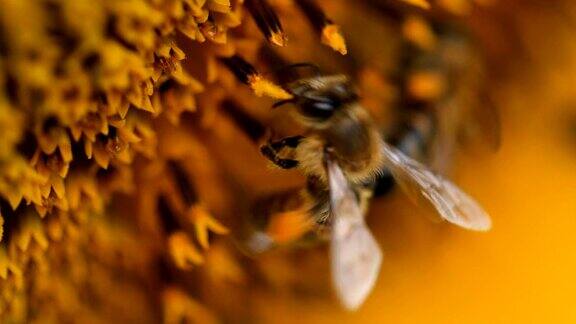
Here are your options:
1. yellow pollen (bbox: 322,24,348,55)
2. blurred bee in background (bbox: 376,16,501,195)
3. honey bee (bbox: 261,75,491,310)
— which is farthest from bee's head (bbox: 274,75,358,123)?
blurred bee in background (bbox: 376,16,501,195)

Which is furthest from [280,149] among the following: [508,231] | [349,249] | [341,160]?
[508,231]

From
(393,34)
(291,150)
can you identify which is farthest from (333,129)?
(393,34)

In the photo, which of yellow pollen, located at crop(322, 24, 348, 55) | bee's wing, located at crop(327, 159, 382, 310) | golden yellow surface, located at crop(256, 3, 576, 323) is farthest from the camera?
golden yellow surface, located at crop(256, 3, 576, 323)

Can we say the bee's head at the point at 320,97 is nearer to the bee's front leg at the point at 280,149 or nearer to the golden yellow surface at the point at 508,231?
the bee's front leg at the point at 280,149

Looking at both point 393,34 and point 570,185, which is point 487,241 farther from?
point 393,34

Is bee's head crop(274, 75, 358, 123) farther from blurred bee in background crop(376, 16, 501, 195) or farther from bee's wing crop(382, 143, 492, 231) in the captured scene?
blurred bee in background crop(376, 16, 501, 195)

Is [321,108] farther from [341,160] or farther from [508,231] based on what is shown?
[508,231]

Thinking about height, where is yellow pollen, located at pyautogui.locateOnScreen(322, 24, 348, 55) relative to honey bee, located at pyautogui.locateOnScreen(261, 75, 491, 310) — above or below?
above
